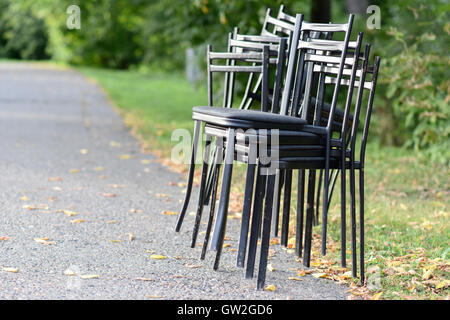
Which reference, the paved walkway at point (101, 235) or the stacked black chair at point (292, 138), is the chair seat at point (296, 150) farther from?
the paved walkway at point (101, 235)

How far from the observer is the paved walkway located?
3795 millimetres

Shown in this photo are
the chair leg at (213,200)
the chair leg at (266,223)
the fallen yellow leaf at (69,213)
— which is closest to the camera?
the chair leg at (266,223)

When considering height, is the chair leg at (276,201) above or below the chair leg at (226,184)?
below

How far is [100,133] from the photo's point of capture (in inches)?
447

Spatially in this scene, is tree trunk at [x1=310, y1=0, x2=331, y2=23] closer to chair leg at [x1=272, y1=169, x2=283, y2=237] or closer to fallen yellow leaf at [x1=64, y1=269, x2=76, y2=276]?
chair leg at [x1=272, y1=169, x2=283, y2=237]

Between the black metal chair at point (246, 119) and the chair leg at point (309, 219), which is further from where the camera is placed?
the chair leg at point (309, 219)

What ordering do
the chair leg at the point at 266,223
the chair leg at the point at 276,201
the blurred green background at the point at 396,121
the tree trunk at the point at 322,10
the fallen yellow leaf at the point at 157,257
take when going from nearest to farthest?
the chair leg at the point at 266,223
the fallen yellow leaf at the point at 157,257
the blurred green background at the point at 396,121
the chair leg at the point at 276,201
the tree trunk at the point at 322,10

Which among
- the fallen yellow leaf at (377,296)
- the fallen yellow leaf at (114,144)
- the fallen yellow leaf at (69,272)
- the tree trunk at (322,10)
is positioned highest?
the tree trunk at (322,10)

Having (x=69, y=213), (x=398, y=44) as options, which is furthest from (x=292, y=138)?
(x=398, y=44)

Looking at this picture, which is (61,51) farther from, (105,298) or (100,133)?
(105,298)

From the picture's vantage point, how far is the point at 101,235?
196 inches

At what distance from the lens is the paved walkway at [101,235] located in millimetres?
3795

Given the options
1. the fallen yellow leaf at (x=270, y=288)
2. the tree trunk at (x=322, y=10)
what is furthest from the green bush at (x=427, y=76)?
the fallen yellow leaf at (x=270, y=288)

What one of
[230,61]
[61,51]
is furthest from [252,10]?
[61,51]
